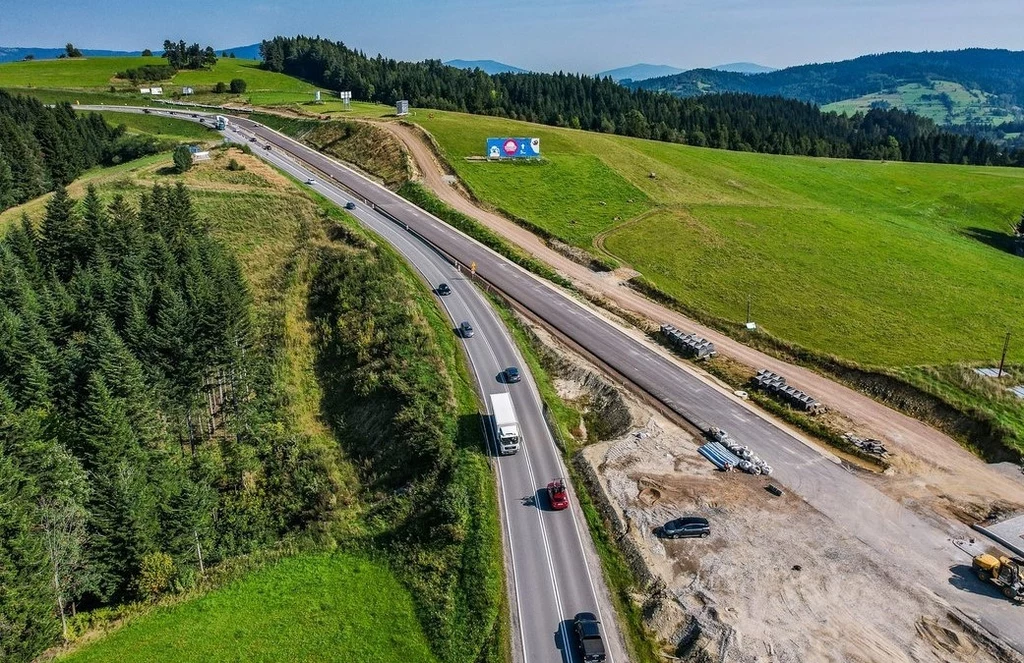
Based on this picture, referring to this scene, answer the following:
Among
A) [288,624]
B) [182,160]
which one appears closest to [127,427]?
[288,624]

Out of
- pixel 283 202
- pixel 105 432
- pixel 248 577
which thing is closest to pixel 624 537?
pixel 248 577

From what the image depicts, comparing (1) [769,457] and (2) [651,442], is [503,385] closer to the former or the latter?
(2) [651,442]

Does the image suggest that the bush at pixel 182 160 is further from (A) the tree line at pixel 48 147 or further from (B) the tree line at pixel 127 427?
(B) the tree line at pixel 127 427

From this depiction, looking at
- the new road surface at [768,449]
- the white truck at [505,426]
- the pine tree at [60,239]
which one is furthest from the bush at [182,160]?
the white truck at [505,426]

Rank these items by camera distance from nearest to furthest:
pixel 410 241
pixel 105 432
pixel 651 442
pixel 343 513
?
pixel 105 432
pixel 343 513
pixel 651 442
pixel 410 241

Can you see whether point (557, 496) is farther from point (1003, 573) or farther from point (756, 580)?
point (1003, 573)
